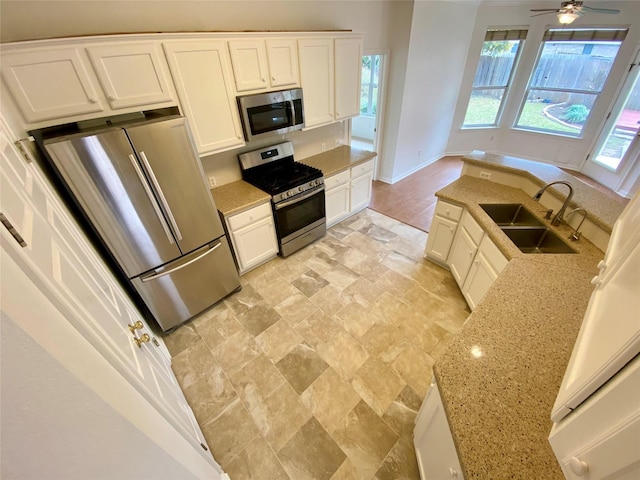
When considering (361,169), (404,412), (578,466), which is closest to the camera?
(578,466)

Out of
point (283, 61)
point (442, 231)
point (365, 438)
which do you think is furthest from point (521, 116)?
point (365, 438)

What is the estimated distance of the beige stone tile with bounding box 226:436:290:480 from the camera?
1.58 metres

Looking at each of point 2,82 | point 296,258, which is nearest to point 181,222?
point 2,82

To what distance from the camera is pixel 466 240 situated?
2492mm

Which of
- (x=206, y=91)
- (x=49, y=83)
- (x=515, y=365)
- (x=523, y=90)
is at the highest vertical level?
(x=49, y=83)

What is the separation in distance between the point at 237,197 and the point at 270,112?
0.93m

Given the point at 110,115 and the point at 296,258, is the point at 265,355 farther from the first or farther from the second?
the point at 110,115

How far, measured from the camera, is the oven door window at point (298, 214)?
2.94m

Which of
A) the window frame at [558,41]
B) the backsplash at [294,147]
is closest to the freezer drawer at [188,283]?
the backsplash at [294,147]

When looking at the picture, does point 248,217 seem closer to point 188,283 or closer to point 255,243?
point 255,243

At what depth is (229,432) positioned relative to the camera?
1.78m

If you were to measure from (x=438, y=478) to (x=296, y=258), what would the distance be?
7.82 ft

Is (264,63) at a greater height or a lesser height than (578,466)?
greater

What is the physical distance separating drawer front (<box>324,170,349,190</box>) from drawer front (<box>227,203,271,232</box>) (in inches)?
34.5
